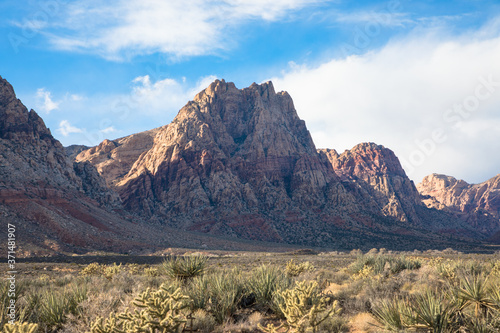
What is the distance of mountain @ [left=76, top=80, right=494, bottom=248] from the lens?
86.8 metres

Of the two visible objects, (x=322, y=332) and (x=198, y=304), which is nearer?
(x=322, y=332)

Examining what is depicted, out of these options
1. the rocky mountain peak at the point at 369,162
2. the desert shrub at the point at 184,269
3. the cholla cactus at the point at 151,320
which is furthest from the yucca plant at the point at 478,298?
the rocky mountain peak at the point at 369,162

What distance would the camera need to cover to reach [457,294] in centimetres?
758

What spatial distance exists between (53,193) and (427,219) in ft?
472

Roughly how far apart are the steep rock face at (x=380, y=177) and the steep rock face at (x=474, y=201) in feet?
74.6

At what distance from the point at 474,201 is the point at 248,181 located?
150m

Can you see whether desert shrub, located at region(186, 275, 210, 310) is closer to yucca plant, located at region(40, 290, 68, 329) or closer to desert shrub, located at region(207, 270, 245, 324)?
desert shrub, located at region(207, 270, 245, 324)

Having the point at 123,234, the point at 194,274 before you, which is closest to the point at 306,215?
the point at 123,234

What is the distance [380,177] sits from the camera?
159 metres

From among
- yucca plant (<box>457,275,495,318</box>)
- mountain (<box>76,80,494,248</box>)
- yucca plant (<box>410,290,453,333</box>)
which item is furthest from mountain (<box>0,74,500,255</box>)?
yucca plant (<box>457,275,495,318</box>)

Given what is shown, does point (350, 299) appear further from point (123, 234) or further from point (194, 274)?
point (123, 234)

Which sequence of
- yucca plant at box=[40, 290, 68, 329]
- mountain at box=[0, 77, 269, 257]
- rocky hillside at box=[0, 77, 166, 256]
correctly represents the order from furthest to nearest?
1. mountain at box=[0, 77, 269, 257]
2. rocky hillside at box=[0, 77, 166, 256]
3. yucca plant at box=[40, 290, 68, 329]

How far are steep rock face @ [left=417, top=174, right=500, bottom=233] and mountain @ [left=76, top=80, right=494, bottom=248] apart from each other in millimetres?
22403

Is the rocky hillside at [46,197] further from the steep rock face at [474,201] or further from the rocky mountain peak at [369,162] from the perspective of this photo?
the steep rock face at [474,201]
